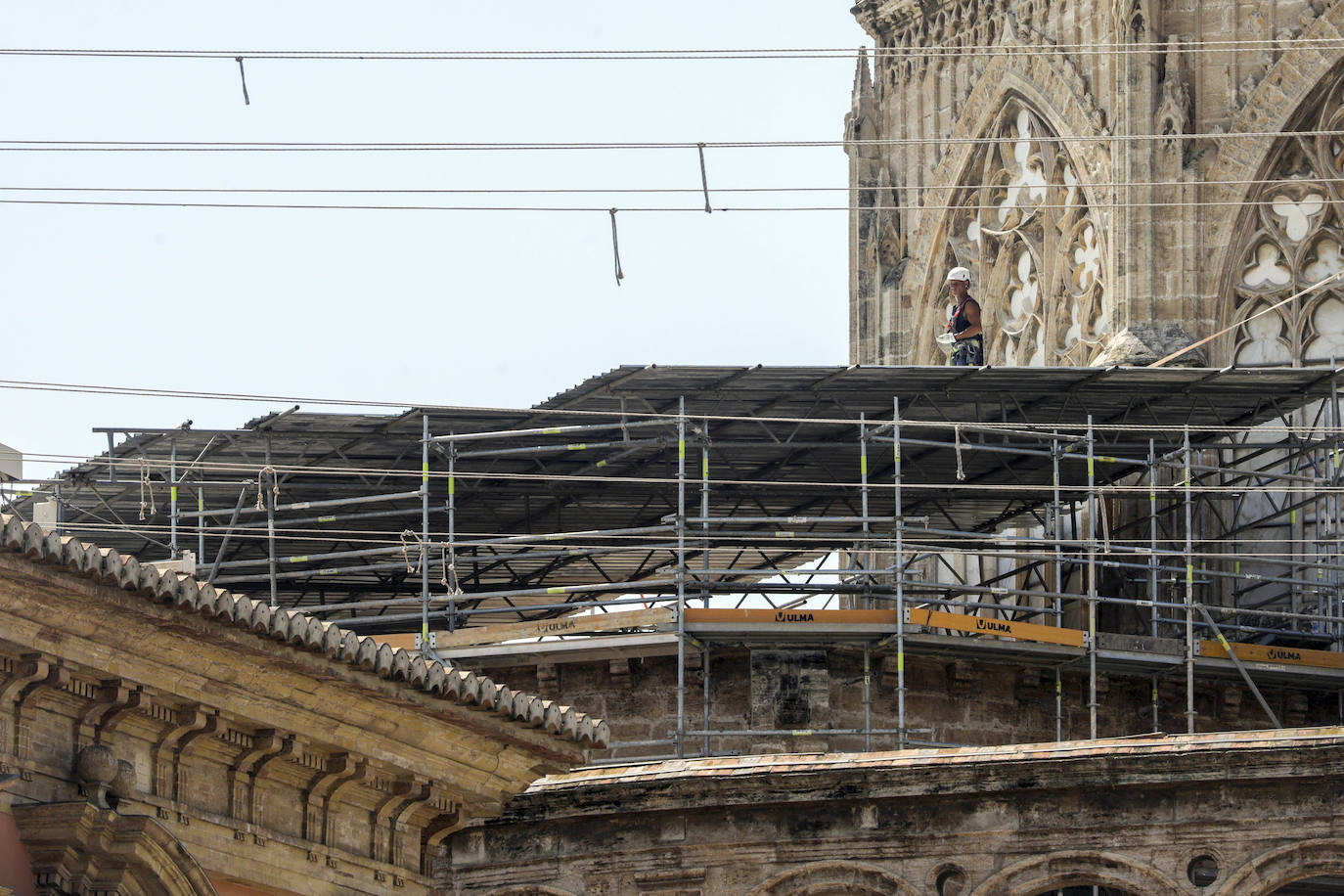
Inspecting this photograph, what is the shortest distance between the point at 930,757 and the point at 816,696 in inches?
219

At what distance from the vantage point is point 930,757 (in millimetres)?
30516

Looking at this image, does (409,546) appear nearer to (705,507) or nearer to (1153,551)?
(705,507)

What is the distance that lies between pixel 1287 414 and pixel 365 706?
16.8 m

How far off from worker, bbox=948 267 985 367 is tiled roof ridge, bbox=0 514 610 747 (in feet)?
42.6

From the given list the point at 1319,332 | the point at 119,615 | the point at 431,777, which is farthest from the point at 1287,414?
the point at 119,615

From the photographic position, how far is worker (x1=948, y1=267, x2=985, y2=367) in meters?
40.4

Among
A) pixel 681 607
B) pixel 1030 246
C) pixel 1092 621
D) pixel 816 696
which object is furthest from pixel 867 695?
pixel 1030 246

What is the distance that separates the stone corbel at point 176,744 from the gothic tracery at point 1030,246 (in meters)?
21.8

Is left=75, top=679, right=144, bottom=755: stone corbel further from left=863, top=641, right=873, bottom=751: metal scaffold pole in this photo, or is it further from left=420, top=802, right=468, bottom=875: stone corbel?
left=863, top=641, right=873, bottom=751: metal scaffold pole

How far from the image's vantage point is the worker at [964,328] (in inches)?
1592

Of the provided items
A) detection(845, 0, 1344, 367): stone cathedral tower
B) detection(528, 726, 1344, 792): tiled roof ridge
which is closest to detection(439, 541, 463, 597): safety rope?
detection(528, 726, 1344, 792): tiled roof ridge

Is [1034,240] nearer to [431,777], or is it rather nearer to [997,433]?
[997,433]

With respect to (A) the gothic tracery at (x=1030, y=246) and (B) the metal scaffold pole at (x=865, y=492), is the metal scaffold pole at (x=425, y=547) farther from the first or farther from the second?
(A) the gothic tracery at (x=1030, y=246)

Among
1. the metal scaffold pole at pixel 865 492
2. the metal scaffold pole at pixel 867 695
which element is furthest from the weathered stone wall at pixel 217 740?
the metal scaffold pole at pixel 865 492
